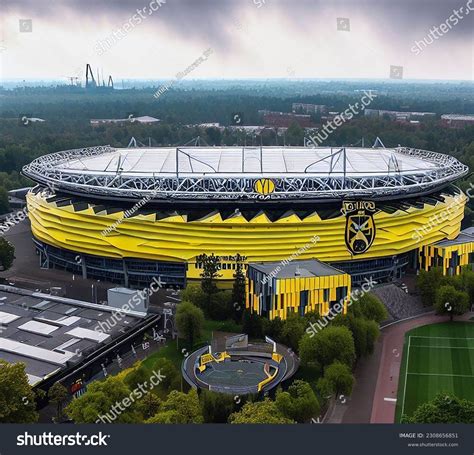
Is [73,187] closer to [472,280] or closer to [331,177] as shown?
[331,177]

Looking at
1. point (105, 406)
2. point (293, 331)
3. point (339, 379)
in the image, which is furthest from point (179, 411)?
point (293, 331)

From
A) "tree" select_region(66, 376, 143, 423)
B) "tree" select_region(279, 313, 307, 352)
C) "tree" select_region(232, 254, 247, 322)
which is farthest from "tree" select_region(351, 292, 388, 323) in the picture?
"tree" select_region(66, 376, 143, 423)

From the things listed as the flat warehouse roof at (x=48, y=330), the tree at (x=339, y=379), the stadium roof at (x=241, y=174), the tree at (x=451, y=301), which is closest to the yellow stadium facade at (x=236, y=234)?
the stadium roof at (x=241, y=174)

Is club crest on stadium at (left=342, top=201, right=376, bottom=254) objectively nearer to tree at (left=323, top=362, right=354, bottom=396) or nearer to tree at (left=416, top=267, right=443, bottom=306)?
tree at (left=416, top=267, right=443, bottom=306)

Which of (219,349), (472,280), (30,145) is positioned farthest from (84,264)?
(30,145)

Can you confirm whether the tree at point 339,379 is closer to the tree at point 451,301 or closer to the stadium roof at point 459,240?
the tree at point 451,301
